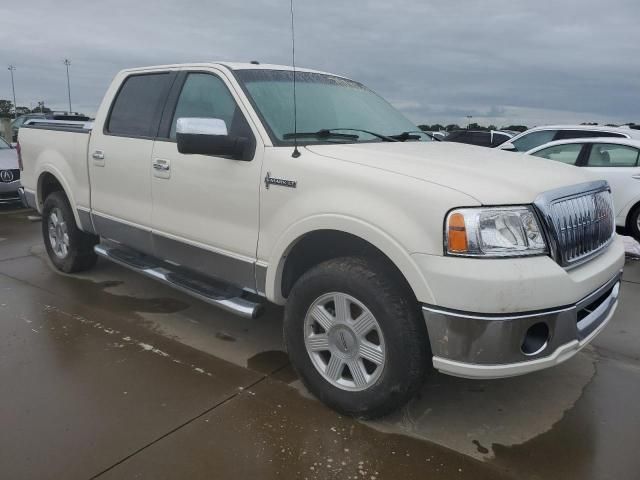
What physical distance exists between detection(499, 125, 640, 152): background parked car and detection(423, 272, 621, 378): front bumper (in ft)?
24.6

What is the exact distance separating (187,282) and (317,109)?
1529mm

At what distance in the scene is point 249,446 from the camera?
279cm

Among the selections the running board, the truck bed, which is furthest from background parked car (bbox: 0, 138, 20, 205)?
the running board

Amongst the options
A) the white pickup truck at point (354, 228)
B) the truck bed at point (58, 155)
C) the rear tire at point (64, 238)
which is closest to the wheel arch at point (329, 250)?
the white pickup truck at point (354, 228)

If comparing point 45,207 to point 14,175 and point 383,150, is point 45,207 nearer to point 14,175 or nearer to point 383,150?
point 383,150

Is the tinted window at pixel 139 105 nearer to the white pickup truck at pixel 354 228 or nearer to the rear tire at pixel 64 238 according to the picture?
the white pickup truck at pixel 354 228

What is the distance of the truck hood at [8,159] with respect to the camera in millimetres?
9898

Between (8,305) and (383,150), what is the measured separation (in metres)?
3.62

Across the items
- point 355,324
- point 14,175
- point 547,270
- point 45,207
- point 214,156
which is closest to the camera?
point 547,270

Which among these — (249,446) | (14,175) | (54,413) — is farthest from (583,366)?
(14,175)

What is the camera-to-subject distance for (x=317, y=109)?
369 centimetres

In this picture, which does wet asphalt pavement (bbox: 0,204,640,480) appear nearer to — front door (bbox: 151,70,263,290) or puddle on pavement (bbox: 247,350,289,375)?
puddle on pavement (bbox: 247,350,289,375)

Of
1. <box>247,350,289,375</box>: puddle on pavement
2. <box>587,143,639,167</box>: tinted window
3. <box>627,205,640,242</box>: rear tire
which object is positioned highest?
<box>587,143,639,167</box>: tinted window

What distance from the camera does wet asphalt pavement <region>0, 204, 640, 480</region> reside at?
8.70 feet
